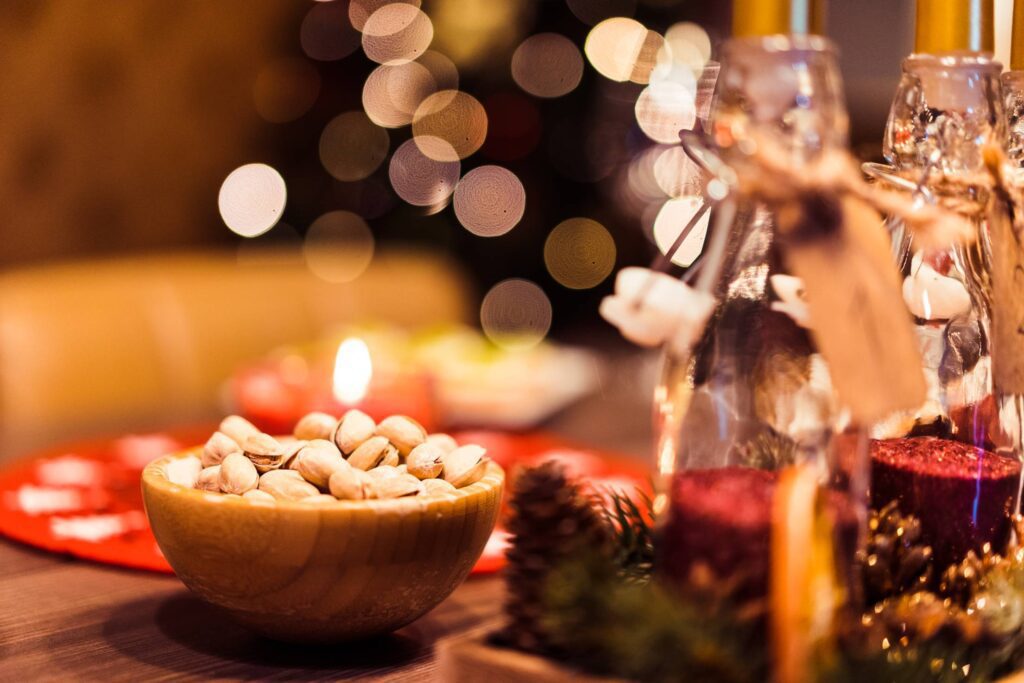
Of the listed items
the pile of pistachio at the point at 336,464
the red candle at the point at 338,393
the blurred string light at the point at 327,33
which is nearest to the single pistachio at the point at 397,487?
the pile of pistachio at the point at 336,464

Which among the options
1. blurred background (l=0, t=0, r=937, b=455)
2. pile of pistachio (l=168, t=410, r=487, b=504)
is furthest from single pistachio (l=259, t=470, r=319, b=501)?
blurred background (l=0, t=0, r=937, b=455)

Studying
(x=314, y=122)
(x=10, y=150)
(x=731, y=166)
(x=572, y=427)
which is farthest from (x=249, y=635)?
(x=314, y=122)

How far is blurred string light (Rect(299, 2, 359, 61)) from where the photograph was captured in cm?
331

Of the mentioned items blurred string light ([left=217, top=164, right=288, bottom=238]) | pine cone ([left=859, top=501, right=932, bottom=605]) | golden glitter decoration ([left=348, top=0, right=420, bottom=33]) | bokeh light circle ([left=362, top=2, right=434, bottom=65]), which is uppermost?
golden glitter decoration ([left=348, top=0, right=420, bottom=33])

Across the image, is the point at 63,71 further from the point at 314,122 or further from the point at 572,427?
the point at 572,427

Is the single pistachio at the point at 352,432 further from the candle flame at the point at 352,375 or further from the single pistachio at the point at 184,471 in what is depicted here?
the candle flame at the point at 352,375

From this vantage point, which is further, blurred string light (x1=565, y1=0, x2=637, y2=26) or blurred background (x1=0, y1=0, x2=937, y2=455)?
blurred string light (x1=565, y1=0, x2=637, y2=26)

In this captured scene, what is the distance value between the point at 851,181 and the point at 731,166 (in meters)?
0.05

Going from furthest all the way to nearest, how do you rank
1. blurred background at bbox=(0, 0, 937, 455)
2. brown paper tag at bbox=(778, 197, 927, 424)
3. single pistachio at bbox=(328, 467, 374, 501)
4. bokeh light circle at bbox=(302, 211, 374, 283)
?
bokeh light circle at bbox=(302, 211, 374, 283), blurred background at bbox=(0, 0, 937, 455), single pistachio at bbox=(328, 467, 374, 501), brown paper tag at bbox=(778, 197, 927, 424)

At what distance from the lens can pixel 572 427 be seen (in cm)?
135

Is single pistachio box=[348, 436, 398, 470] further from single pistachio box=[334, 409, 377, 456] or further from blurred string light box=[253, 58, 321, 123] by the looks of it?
blurred string light box=[253, 58, 321, 123]

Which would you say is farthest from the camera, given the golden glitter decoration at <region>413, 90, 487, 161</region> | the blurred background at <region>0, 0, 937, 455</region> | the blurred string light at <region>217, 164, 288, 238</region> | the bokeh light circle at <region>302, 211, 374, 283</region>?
the blurred string light at <region>217, 164, 288, 238</region>

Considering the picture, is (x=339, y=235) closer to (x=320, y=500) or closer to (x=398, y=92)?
(x=398, y=92)

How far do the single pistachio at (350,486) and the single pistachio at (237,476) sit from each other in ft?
0.13
